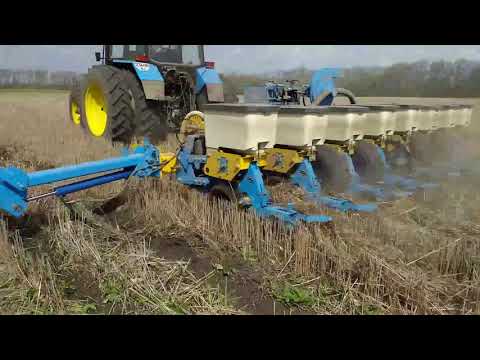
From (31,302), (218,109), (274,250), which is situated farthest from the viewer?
(218,109)

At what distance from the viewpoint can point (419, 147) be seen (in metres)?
5.70

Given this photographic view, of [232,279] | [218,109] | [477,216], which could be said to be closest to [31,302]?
[232,279]

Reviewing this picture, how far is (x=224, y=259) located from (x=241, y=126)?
45.4 inches

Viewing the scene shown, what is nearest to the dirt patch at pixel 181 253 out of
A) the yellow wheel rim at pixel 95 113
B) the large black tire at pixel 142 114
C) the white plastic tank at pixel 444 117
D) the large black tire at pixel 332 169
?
the large black tire at pixel 332 169

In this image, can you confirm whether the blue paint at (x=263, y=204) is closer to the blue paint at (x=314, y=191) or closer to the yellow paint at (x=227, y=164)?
the yellow paint at (x=227, y=164)

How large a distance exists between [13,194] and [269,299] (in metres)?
1.92

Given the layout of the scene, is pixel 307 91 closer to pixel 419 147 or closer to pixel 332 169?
pixel 419 147

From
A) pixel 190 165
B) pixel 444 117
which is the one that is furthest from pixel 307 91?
pixel 190 165

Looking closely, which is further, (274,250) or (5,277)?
(274,250)

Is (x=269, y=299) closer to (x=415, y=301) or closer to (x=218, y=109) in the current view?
(x=415, y=301)

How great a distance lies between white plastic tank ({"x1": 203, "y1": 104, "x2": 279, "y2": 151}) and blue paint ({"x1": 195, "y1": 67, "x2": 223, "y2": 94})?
313 centimetres

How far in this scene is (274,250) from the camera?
2.93m

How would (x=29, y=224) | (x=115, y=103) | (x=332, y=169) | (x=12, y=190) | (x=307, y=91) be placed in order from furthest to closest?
1. (x=307, y=91)
2. (x=115, y=103)
3. (x=332, y=169)
4. (x=29, y=224)
5. (x=12, y=190)

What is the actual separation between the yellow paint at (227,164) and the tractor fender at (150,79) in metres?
2.84
